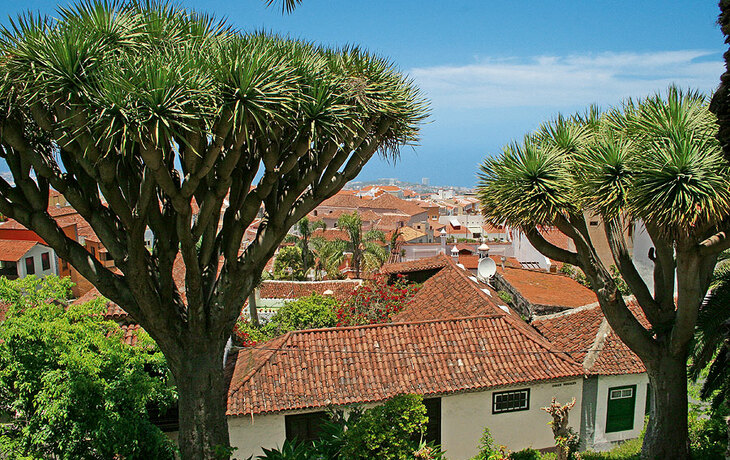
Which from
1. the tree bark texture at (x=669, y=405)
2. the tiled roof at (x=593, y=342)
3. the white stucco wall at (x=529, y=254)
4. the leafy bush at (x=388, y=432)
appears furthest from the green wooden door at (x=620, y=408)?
the white stucco wall at (x=529, y=254)

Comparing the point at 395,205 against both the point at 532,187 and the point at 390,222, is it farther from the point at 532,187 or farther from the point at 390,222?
the point at 532,187

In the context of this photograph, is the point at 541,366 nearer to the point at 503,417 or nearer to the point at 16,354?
the point at 503,417

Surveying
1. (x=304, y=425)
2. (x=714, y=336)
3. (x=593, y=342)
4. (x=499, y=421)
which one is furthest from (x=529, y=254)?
(x=714, y=336)

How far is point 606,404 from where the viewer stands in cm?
1441

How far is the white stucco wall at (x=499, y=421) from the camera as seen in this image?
13.7 metres

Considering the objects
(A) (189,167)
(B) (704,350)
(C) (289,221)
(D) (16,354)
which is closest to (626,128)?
(B) (704,350)

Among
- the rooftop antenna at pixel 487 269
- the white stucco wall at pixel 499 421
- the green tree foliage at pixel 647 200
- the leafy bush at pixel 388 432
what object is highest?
the green tree foliage at pixel 647 200

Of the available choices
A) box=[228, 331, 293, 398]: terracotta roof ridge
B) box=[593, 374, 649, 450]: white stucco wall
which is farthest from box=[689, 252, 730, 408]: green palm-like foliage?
box=[228, 331, 293, 398]: terracotta roof ridge

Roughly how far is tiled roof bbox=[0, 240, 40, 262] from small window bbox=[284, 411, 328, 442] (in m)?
33.4

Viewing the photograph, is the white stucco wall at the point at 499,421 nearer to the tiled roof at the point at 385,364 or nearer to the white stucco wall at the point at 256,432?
the tiled roof at the point at 385,364

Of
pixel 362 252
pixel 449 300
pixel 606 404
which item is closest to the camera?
pixel 606 404

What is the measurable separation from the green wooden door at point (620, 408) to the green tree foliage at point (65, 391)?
10.5 meters

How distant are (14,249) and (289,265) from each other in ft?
61.8

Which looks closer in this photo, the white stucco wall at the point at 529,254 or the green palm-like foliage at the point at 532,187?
the green palm-like foliage at the point at 532,187
